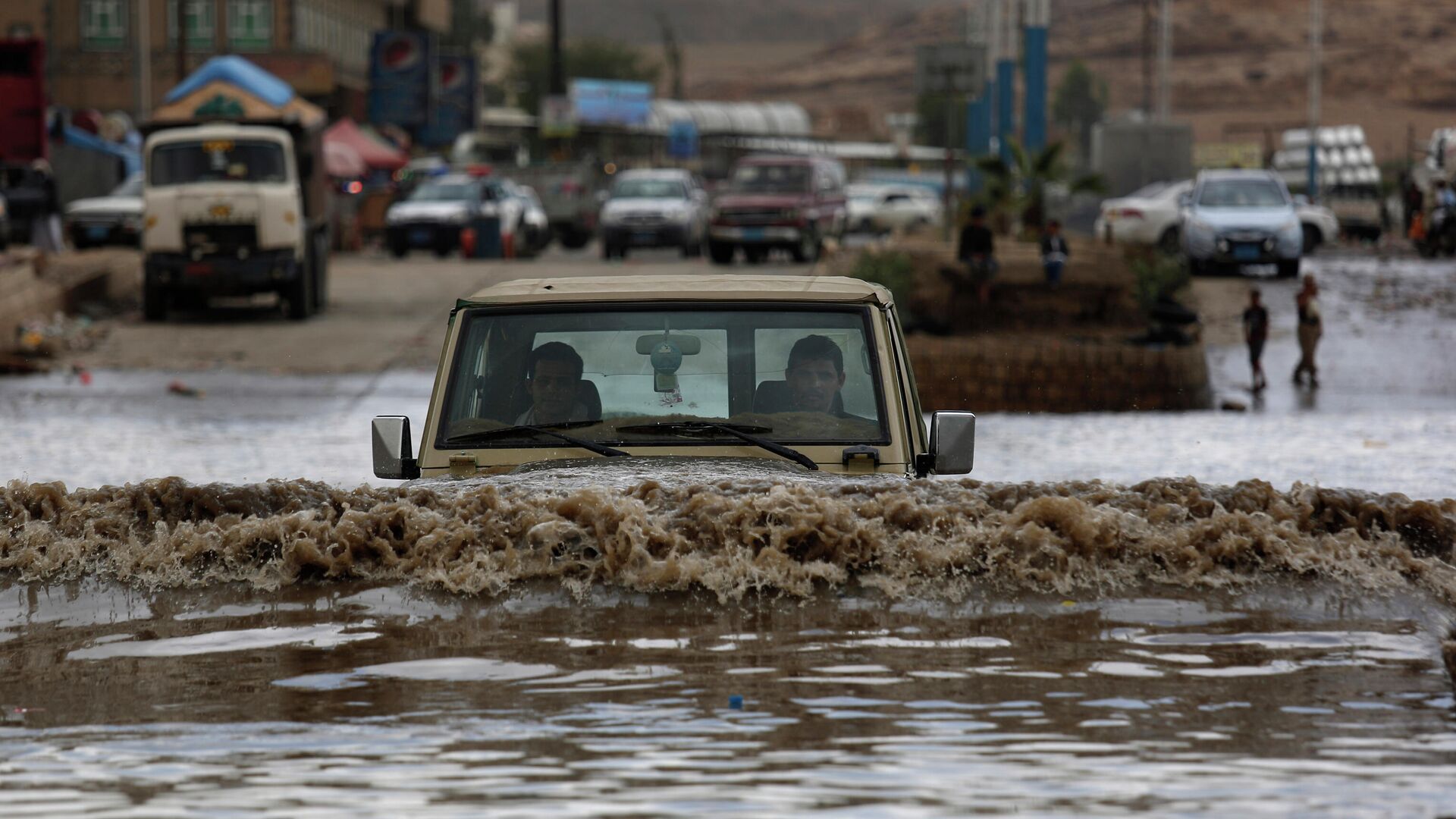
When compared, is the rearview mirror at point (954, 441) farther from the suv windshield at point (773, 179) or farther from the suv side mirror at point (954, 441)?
the suv windshield at point (773, 179)

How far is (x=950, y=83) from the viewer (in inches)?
987

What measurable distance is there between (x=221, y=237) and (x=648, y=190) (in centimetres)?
1596

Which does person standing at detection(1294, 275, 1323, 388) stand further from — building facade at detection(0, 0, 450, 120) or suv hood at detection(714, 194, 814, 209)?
building facade at detection(0, 0, 450, 120)

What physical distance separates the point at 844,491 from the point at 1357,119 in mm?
174064

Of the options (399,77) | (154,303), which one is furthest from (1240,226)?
(399,77)

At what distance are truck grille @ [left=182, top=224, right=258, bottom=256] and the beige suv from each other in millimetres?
18953

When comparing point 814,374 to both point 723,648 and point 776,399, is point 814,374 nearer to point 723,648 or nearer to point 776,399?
point 776,399

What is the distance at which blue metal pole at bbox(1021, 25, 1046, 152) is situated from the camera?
42.4 m

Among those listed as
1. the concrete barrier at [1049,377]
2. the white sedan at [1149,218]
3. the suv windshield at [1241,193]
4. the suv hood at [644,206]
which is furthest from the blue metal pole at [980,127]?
the concrete barrier at [1049,377]

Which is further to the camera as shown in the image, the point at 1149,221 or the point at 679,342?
the point at 1149,221

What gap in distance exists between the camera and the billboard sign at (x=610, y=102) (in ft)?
361

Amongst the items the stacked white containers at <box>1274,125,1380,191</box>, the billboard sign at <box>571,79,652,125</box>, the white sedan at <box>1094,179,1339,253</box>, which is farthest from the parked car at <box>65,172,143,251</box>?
the billboard sign at <box>571,79,652,125</box>

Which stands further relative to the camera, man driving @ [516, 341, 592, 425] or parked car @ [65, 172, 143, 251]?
parked car @ [65, 172, 143, 251]

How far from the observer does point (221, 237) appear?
2459cm
